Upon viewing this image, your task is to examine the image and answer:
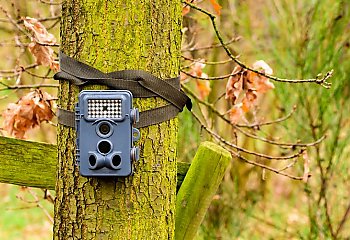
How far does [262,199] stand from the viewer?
555 cm

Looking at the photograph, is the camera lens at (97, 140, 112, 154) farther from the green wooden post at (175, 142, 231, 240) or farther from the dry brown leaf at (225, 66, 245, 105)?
the dry brown leaf at (225, 66, 245, 105)

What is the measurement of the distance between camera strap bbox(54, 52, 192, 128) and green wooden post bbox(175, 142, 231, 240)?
362 millimetres

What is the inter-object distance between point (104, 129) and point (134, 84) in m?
0.15

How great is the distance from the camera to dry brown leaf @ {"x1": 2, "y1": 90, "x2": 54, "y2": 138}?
2.64 metres

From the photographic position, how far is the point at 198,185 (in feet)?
7.21

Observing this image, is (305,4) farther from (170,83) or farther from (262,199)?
(170,83)

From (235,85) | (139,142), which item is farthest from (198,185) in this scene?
(235,85)

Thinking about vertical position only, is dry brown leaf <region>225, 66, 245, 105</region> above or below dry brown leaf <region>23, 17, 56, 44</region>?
below

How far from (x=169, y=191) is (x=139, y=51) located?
16.4 inches

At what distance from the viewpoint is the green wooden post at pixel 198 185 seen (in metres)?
2.19

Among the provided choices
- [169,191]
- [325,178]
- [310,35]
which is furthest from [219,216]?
[169,191]

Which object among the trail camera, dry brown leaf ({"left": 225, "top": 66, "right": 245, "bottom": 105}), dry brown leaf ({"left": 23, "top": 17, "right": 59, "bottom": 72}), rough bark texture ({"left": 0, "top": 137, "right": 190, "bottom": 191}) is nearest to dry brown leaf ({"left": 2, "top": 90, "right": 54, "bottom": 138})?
dry brown leaf ({"left": 23, "top": 17, "right": 59, "bottom": 72})

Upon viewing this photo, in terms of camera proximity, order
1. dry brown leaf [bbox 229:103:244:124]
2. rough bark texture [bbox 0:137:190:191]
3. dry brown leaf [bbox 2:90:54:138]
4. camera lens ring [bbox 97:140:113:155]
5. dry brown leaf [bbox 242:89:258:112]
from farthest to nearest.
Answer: dry brown leaf [bbox 229:103:244:124] → dry brown leaf [bbox 242:89:258:112] → dry brown leaf [bbox 2:90:54:138] → rough bark texture [bbox 0:137:190:191] → camera lens ring [bbox 97:140:113:155]

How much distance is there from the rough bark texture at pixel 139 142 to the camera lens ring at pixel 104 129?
0.12 metres
